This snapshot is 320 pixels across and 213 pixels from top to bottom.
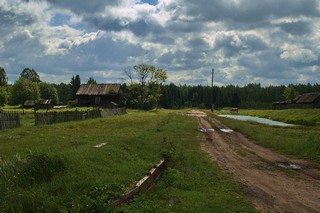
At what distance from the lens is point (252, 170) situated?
16.8 meters

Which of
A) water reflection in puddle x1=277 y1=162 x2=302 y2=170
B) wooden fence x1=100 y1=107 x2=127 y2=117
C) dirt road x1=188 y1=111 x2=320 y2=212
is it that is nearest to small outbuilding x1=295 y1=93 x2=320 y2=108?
wooden fence x1=100 y1=107 x2=127 y2=117

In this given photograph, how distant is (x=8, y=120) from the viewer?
120ft

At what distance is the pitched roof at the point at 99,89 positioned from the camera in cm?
9981

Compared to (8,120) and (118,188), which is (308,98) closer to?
(8,120)

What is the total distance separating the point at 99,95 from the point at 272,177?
287ft

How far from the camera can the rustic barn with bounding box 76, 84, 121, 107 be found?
99.7m

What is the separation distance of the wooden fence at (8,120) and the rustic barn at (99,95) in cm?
6026

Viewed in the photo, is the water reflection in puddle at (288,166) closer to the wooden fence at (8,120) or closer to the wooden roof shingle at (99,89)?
the wooden fence at (8,120)

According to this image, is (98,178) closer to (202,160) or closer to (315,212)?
(315,212)

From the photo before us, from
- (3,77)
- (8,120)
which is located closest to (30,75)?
(3,77)

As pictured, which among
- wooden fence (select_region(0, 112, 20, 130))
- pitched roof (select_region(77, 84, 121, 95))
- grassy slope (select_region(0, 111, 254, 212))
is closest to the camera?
grassy slope (select_region(0, 111, 254, 212))

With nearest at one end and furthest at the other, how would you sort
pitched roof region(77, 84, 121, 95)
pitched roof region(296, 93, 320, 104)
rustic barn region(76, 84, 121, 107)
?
pitched roof region(296, 93, 320, 104)
rustic barn region(76, 84, 121, 107)
pitched roof region(77, 84, 121, 95)

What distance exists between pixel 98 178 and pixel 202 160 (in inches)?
352

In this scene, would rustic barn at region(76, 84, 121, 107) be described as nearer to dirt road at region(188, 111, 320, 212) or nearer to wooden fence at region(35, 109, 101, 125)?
wooden fence at region(35, 109, 101, 125)
